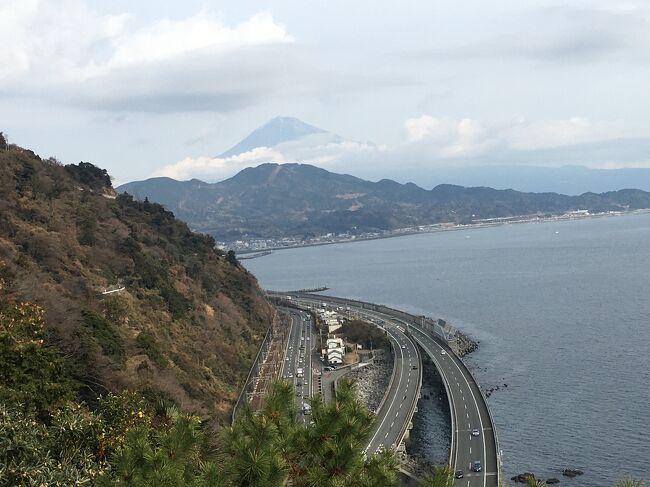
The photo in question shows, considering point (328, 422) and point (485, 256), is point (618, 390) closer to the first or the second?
point (328, 422)

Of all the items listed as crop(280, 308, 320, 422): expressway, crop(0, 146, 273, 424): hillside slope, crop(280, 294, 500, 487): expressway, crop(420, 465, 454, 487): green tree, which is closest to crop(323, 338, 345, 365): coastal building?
crop(280, 308, 320, 422): expressway

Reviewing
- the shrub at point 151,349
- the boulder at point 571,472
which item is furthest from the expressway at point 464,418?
the shrub at point 151,349

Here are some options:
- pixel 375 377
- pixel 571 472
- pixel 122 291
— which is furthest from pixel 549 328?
pixel 122 291

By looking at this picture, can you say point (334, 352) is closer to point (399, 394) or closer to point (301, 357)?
point (301, 357)

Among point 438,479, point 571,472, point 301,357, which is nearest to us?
point 438,479

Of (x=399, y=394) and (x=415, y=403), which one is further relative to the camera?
(x=399, y=394)

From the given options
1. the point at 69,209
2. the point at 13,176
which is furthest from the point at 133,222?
the point at 13,176

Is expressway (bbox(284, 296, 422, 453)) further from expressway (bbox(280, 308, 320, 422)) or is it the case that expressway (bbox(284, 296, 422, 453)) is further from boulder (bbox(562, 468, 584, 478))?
boulder (bbox(562, 468, 584, 478))
